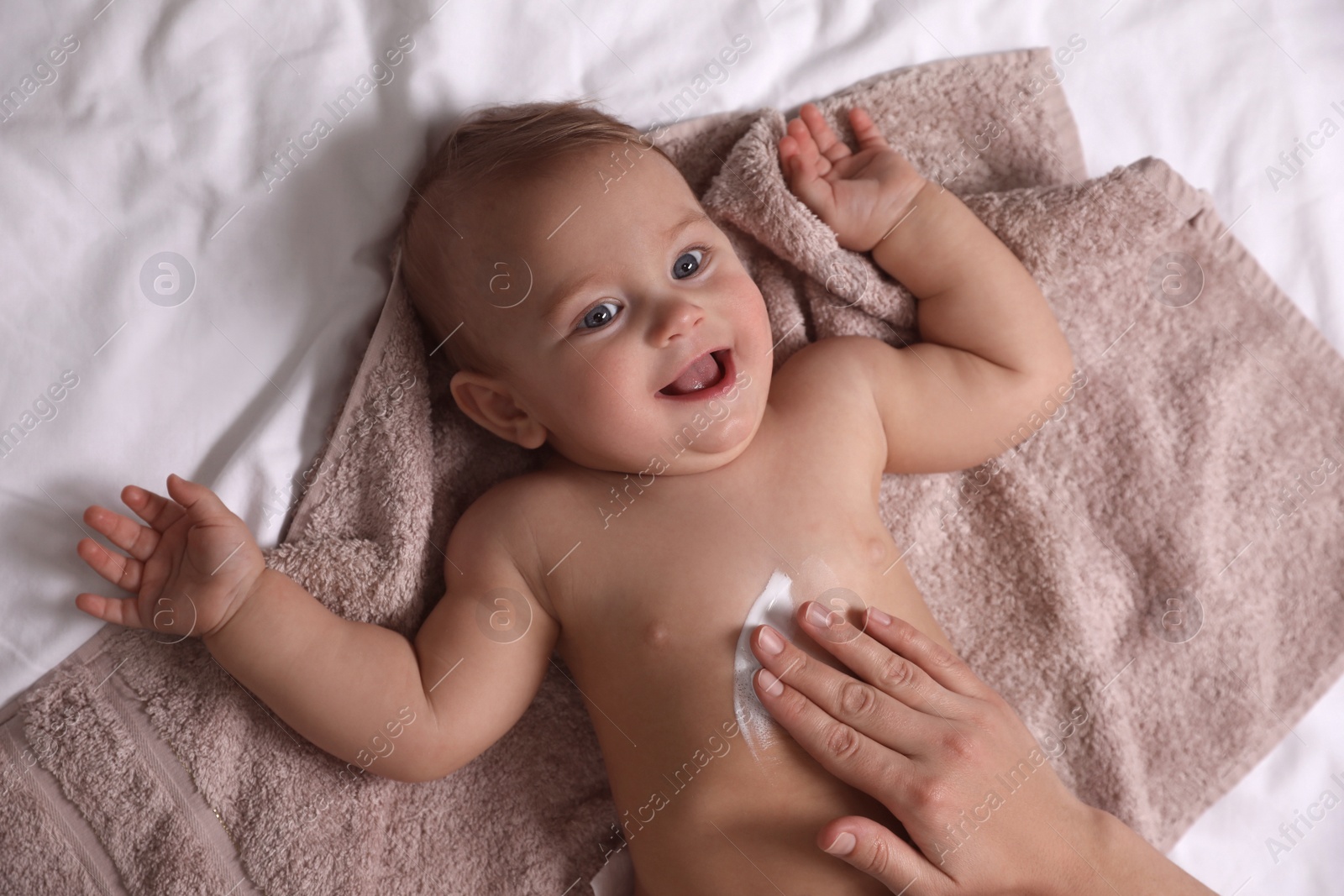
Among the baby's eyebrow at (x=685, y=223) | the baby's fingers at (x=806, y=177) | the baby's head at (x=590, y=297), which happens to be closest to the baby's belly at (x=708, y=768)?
the baby's head at (x=590, y=297)

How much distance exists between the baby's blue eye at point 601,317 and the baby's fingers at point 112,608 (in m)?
0.80

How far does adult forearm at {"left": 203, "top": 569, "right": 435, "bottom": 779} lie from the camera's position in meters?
1.42

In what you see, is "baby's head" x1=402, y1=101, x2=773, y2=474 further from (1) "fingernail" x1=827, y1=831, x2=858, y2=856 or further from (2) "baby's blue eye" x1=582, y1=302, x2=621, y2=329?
(1) "fingernail" x1=827, y1=831, x2=858, y2=856

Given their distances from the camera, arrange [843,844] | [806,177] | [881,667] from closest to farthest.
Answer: [843,844] < [881,667] < [806,177]

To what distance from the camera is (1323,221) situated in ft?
6.14

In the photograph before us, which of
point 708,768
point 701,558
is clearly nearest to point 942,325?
point 701,558

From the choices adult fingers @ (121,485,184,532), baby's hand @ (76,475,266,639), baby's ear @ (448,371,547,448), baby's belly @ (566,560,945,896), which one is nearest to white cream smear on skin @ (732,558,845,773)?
baby's belly @ (566,560,945,896)

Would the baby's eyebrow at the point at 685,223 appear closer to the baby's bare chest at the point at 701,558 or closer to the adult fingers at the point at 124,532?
the baby's bare chest at the point at 701,558

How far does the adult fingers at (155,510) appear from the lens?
1453 mm

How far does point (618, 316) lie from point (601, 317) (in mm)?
25

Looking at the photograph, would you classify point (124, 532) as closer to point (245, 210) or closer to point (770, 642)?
point (245, 210)

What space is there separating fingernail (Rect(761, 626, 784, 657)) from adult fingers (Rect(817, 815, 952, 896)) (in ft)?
0.81

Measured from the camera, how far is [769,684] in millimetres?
1387

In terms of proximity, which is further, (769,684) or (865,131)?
(865,131)
